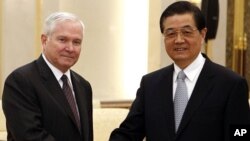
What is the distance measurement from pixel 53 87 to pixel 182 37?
72cm

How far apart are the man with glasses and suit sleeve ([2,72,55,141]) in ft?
1.81

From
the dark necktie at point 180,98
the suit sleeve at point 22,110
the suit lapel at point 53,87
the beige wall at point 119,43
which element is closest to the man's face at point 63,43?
the suit lapel at point 53,87

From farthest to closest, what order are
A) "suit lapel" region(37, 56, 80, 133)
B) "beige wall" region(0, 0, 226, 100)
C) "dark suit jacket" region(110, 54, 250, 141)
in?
"beige wall" region(0, 0, 226, 100) < "suit lapel" region(37, 56, 80, 133) < "dark suit jacket" region(110, 54, 250, 141)

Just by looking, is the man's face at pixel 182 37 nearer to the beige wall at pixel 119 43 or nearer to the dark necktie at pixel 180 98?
the dark necktie at pixel 180 98

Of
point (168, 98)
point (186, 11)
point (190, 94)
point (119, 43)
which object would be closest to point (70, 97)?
point (168, 98)

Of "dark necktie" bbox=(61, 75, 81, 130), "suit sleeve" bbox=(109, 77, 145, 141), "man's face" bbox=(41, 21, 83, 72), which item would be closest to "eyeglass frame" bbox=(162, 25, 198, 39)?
"suit sleeve" bbox=(109, 77, 145, 141)

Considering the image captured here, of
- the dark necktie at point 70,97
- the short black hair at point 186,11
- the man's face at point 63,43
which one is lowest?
the dark necktie at point 70,97

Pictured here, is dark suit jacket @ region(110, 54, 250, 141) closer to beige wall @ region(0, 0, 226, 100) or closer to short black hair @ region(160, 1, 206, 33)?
short black hair @ region(160, 1, 206, 33)

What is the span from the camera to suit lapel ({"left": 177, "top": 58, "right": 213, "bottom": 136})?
7.50ft

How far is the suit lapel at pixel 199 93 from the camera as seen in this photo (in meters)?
2.29

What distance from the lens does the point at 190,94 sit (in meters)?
2.36

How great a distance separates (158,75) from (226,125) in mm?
485

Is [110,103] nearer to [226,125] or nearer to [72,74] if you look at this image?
[72,74]

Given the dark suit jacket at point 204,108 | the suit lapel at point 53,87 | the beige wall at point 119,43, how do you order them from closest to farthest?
the dark suit jacket at point 204,108, the suit lapel at point 53,87, the beige wall at point 119,43
